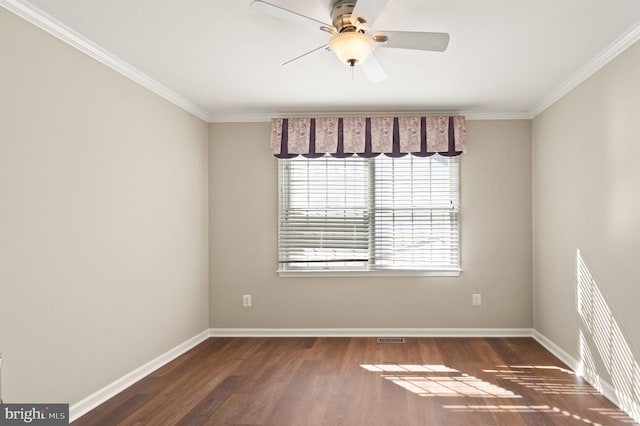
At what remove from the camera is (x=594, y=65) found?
3658mm

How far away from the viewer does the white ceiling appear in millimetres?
2783

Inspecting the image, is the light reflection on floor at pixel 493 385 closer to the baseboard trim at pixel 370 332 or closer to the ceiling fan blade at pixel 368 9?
the baseboard trim at pixel 370 332

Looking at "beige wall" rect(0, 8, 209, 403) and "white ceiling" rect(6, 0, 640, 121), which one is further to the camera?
"white ceiling" rect(6, 0, 640, 121)

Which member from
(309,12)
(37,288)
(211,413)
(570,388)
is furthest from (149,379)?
(570,388)

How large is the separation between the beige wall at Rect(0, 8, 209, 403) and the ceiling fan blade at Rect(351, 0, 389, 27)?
6.23ft

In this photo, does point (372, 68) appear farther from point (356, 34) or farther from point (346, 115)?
point (346, 115)

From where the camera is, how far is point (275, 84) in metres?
4.30

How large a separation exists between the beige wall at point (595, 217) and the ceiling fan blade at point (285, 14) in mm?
2136

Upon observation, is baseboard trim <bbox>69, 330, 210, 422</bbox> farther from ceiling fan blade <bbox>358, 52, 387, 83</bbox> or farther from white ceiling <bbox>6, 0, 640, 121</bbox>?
ceiling fan blade <bbox>358, 52, 387, 83</bbox>

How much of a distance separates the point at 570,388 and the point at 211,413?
2709mm

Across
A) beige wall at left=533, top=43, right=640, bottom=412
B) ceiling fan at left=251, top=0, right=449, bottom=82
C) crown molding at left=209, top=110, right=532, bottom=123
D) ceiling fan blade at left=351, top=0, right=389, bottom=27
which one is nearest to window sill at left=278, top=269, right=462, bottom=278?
beige wall at left=533, top=43, right=640, bottom=412

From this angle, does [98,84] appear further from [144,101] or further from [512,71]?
[512,71]

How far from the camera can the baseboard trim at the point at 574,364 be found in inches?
136

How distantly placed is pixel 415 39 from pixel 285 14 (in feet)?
2.58
